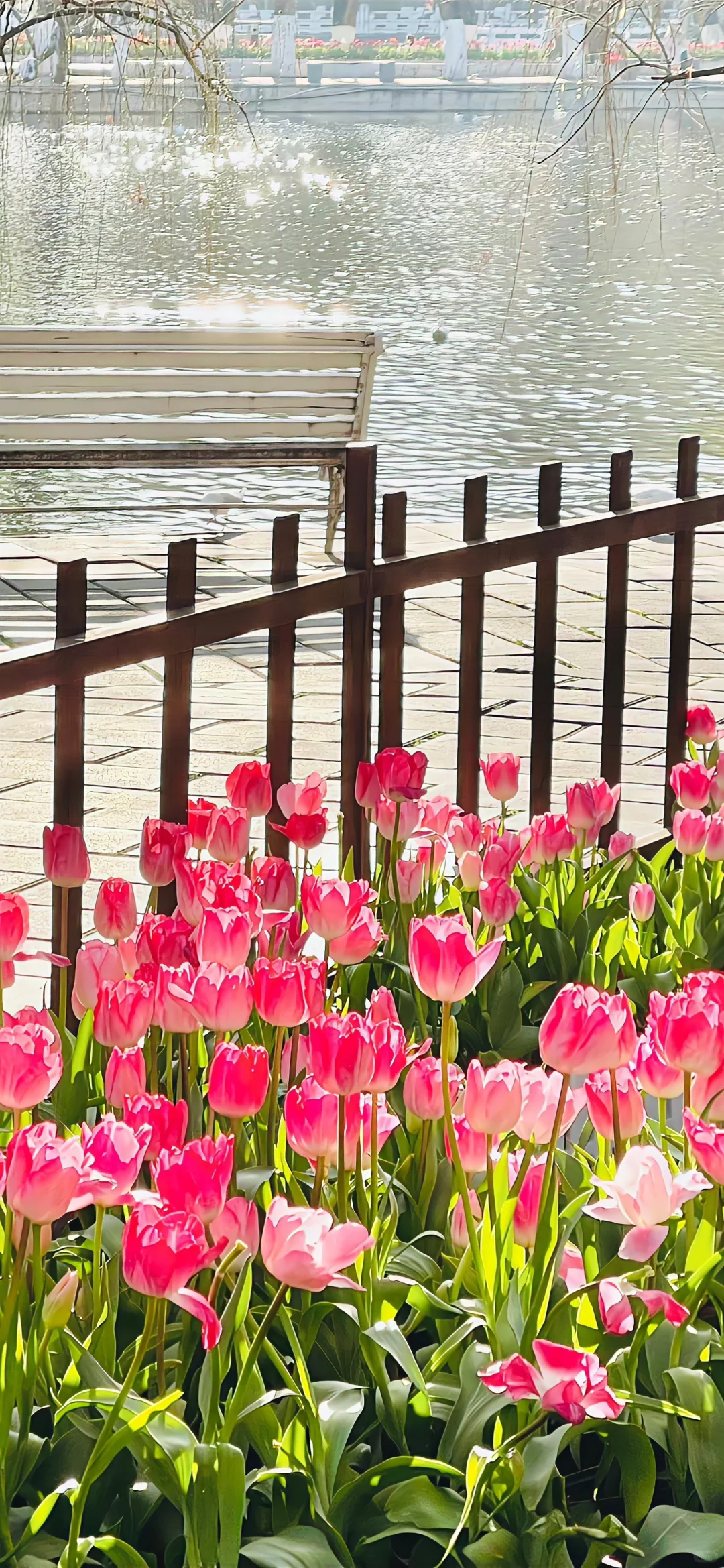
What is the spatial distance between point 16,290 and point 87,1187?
16508 millimetres

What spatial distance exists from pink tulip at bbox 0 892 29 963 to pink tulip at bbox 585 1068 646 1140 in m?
0.57

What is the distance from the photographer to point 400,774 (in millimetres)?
2121

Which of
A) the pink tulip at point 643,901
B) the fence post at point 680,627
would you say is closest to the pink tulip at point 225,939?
the pink tulip at point 643,901

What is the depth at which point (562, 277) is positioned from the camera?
70.6 ft

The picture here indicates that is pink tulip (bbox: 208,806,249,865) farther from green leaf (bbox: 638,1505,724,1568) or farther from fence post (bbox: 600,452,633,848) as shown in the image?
fence post (bbox: 600,452,633,848)

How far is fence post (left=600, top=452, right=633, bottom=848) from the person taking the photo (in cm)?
310

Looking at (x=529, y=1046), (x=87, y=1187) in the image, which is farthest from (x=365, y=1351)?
(x=529, y=1046)

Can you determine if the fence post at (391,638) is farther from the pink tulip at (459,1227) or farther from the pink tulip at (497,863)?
the pink tulip at (459,1227)

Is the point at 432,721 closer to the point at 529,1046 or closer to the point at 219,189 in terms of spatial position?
the point at 529,1046

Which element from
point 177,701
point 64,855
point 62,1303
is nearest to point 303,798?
point 64,855

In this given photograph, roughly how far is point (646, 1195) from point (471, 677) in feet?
5.70

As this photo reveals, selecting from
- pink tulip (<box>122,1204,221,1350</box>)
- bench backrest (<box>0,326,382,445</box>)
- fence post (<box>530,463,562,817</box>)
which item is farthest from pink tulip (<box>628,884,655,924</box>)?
bench backrest (<box>0,326,382,445</box>)

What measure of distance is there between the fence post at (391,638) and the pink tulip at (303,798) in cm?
61

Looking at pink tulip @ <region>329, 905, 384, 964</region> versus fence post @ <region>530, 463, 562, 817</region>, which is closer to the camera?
pink tulip @ <region>329, 905, 384, 964</region>
